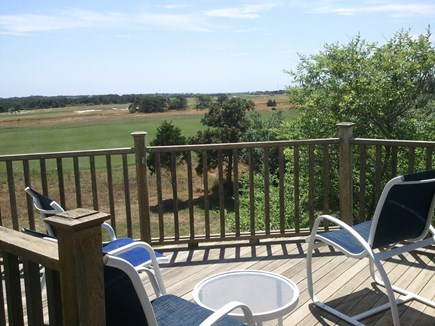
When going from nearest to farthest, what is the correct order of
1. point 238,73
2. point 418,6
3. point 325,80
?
point 325,80, point 418,6, point 238,73

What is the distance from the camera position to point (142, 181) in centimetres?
380

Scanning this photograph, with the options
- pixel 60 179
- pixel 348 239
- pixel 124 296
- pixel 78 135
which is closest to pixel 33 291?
pixel 124 296

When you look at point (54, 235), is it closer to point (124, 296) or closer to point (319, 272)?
point (124, 296)

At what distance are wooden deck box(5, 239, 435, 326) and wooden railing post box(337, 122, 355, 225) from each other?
45 cm

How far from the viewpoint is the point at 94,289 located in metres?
1.27

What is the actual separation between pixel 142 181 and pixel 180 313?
2.07 metres

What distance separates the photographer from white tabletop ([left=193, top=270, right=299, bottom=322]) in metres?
2.05

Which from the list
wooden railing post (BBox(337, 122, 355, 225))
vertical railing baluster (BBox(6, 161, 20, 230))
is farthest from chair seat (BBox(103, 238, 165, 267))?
wooden railing post (BBox(337, 122, 355, 225))

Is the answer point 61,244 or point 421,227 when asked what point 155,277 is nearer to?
point 61,244

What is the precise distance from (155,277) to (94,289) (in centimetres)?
117

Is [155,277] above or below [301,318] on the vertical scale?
above

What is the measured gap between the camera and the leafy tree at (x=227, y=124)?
2502 centimetres

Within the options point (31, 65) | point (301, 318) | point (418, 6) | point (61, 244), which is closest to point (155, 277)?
point (301, 318)

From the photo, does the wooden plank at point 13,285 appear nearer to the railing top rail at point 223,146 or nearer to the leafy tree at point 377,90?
the railing top rail at point 223,146
